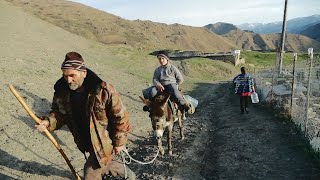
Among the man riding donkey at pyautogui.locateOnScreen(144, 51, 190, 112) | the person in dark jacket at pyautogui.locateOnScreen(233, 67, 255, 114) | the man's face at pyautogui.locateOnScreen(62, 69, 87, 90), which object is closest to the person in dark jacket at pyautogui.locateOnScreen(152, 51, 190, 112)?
the man riding donkey at pyautogui.locateOnScreen(144, 51, 190, 112)

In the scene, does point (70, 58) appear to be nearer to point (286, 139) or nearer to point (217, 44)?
point (286, 139)

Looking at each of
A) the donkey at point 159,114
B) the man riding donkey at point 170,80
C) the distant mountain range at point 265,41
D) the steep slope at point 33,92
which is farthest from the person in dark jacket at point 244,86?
the distant mountain range at point 265,41

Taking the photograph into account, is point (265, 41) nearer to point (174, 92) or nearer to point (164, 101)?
point (174, 92)

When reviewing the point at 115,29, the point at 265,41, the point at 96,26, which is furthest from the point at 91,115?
the point at 265,41

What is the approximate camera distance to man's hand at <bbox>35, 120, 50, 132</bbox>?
522cm

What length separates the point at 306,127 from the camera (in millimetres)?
11008

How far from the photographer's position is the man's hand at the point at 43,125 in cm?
522

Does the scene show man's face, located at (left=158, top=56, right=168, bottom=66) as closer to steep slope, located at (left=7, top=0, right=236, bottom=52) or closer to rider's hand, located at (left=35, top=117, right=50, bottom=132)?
rider's hand, located at (left=35, top=117, right=50, bottom=132)

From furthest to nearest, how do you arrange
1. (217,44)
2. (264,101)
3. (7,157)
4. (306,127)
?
(217,44), (264,101), (306,127), (7,157)

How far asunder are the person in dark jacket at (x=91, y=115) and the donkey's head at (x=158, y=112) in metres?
4.08

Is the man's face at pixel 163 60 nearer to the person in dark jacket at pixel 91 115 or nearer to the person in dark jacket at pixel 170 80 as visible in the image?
the person in dark jacket at pixel 170 80

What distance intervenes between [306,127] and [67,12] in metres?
53.0

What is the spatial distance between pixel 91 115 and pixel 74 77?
1.85 ft

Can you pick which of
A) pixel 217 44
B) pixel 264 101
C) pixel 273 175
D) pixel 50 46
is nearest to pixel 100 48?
pixel 50 46
